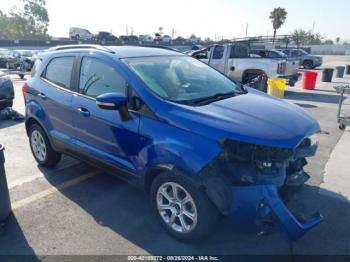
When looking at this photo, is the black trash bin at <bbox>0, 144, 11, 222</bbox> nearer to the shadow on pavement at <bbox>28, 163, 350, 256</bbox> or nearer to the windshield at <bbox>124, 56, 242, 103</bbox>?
the shadow on pavement at <bbox>28, 163, 350, 256</bbox>

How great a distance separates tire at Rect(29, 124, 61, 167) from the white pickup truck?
28.2ft

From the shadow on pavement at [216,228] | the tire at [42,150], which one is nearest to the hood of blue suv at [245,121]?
the shadow on pavement at [216,228]

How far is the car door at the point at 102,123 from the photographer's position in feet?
11.2

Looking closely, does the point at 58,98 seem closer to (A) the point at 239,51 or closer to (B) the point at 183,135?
(B) the point at 183,135

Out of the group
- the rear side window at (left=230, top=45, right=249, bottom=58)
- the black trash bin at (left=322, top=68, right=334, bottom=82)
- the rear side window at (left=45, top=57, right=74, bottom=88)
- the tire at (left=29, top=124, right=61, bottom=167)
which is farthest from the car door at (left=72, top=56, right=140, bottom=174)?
the black trash bin at (left=322, top=68, right=334, bottom=82)

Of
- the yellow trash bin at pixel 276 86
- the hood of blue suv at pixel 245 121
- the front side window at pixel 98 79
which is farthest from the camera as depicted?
the yellow trash bin at pixel 276 86

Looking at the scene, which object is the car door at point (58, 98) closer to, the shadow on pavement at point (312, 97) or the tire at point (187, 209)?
the tire at point (187, 209)

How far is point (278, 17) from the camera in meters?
52.0

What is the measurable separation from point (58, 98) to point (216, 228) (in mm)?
2617

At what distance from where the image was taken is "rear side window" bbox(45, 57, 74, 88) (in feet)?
13.9

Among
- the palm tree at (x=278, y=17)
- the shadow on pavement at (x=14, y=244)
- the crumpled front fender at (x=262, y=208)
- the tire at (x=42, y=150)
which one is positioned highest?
the palm tree at (x=278, y=17)

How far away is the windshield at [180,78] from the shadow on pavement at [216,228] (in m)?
1.41

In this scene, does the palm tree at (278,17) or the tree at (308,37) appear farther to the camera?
the tree at (308,37)

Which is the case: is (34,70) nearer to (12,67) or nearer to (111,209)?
(111,209)
